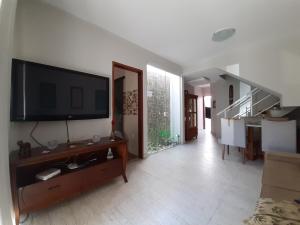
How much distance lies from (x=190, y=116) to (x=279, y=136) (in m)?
2.81

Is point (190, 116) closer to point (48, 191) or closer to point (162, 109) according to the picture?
point (162, 109)

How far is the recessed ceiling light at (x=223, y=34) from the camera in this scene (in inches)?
94.6

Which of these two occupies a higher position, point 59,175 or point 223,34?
point 223,34

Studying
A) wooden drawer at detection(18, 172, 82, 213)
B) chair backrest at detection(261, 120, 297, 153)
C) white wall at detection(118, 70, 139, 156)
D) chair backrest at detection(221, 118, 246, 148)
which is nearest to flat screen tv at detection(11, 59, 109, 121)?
wooden drawer at detection(18, 172, 82, 213)

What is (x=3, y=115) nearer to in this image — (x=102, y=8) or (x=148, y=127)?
(x=102, y=8)

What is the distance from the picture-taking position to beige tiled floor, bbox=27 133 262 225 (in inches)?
55.9

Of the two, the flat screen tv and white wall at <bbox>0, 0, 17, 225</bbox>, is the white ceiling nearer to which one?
the flat screen tv

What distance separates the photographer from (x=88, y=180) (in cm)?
172

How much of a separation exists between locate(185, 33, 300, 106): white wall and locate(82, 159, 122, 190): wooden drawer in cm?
304

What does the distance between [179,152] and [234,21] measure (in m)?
2.80

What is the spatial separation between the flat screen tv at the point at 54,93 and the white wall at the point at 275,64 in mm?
2839

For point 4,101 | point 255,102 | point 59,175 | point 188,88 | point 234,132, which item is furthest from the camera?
point 188,88

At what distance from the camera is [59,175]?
153cm

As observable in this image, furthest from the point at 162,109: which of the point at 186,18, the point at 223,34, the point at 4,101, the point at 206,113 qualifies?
the point at 206,113
